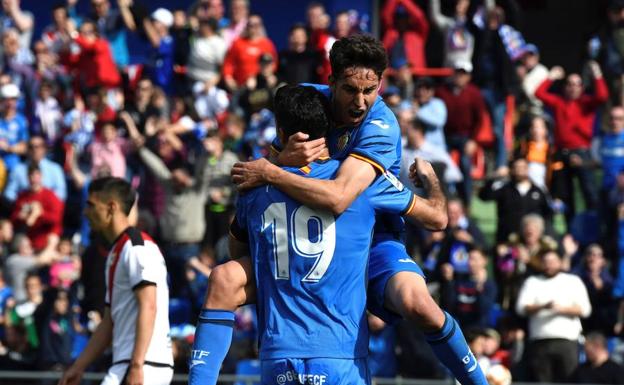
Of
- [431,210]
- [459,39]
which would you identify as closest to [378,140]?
[431,210]

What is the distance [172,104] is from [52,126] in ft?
5.04

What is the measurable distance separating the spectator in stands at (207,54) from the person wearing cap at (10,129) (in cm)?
216

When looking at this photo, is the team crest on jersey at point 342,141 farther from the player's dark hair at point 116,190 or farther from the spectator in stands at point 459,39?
the spectator in stands at point 459,39

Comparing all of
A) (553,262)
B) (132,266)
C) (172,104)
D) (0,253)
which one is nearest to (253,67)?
(172,104)

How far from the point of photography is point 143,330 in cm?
767

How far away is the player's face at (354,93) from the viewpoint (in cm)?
643

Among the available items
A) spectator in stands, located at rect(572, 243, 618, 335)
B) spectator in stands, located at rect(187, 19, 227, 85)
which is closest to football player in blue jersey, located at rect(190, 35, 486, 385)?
spectator in stands, located at rect(572, 243, 618, 335)

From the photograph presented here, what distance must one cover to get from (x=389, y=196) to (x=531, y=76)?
33.4ft

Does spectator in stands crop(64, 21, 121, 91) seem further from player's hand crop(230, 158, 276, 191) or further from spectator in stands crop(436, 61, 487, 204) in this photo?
player's hand crop(230, 158, 276, 191)

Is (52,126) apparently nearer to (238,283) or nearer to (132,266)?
(132,266)

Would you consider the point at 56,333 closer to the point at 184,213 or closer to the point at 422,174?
the point at 184,213

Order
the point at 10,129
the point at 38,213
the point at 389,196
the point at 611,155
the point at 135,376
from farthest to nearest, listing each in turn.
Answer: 1. the point at 10,129
2. the point at 38,213
3. the point at 611,155
4. the point at 135,376
5. the point at 389,196

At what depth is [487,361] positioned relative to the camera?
39.0 feet

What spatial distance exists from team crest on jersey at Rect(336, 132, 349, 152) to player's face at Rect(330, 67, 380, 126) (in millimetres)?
94
